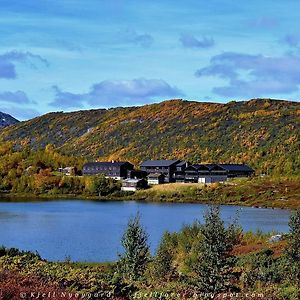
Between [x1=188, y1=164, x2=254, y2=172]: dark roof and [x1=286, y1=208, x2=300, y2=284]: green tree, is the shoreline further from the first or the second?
[x1=286, y1=208, x2=300, y2=284]: green tree

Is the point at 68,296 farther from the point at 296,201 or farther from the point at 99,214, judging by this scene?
the point at 296,201

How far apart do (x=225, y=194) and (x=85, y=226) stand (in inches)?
1977

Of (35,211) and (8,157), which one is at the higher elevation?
(8,157)

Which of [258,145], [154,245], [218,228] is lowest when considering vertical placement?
[154,245]

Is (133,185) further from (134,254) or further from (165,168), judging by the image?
(134,254)

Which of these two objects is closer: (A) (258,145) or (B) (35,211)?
(B) (35,211)

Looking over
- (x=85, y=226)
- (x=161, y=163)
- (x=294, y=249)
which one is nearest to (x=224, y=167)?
(x=161, y=163)

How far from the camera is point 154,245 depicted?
4369cm

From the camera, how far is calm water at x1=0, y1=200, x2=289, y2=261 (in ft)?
140

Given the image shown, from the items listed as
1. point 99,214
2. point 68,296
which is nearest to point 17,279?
point 68,296

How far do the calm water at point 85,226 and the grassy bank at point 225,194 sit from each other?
10335 mm

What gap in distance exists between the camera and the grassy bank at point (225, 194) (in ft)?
326

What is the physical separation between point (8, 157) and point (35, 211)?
220 feet

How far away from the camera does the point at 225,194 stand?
106062 millimetres
